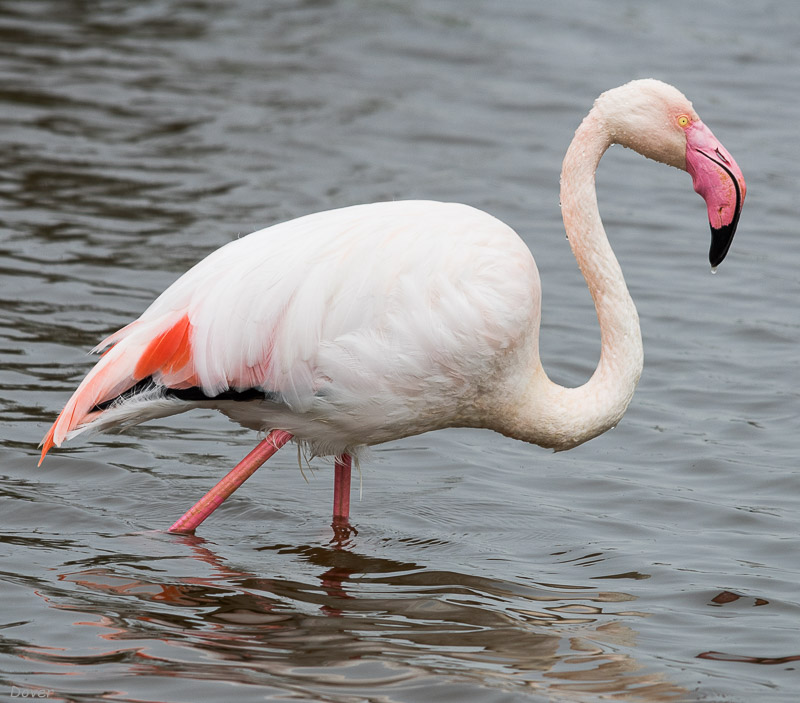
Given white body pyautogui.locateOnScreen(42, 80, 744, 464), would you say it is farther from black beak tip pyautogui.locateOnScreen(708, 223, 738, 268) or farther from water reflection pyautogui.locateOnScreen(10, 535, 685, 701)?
water reflection pyautogui.locateOnScreen(10, 535, 685, 701)

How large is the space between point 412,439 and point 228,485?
2164 mm

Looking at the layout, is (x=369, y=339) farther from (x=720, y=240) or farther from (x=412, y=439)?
(x=412, y=439)

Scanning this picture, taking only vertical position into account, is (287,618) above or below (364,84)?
below

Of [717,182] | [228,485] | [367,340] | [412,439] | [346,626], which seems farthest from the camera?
[412,439]

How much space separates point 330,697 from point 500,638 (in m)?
0.92

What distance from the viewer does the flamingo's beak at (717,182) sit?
19.9ft

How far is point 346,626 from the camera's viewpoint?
5.33 m

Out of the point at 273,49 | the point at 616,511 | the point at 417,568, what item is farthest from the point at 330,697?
the point at 273,49

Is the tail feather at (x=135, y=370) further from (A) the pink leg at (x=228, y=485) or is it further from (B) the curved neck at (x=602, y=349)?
(B) the curved neck at (x=602, y=349)

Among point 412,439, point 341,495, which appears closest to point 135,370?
point 341,495

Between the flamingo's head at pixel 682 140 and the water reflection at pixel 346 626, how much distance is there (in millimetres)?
1847

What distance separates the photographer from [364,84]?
15070 millimetres

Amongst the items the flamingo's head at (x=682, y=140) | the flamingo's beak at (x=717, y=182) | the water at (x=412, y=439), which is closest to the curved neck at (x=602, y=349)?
the flamingo's head at (x=682, y=140)

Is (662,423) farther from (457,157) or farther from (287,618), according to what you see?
(457,157)
